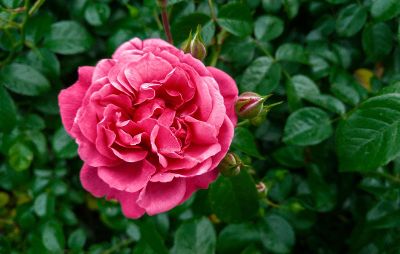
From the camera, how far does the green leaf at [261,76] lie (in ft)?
3.90

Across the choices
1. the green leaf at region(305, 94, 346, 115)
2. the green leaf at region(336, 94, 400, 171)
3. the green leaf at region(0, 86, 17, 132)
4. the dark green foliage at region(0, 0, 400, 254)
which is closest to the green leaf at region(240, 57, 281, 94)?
the dark green foliage at region(0, 0, 400, 254)

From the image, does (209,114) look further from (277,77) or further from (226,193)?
(277,77)

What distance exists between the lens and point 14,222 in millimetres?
1654

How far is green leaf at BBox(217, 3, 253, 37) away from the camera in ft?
3.68

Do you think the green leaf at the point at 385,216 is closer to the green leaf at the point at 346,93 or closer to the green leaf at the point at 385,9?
the green leaf at the point at 346,93

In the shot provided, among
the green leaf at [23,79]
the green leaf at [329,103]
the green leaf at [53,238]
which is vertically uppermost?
the green leaf at [329,103]

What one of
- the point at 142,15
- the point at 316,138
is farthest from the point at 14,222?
the point at 316,138

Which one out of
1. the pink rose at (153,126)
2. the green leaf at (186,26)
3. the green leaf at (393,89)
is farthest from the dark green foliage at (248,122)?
the pink rose at (153,126)

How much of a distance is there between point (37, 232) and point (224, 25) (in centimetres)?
84

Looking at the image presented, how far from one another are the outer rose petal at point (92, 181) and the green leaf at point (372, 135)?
0.46 meters

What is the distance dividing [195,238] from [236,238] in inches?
7.0

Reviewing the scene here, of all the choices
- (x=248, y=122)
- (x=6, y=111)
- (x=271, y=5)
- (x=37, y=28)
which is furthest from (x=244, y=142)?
(x=37, y=28)

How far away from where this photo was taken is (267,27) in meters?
1.27

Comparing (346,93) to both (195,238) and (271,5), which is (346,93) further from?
(195,238)
